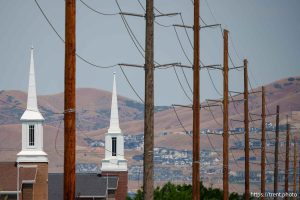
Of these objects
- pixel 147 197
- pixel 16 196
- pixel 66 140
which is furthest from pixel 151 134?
pixel 16 196

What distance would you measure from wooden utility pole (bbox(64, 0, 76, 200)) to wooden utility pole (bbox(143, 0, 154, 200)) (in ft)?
28.0

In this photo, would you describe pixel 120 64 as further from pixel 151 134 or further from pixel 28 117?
pixel 28 117

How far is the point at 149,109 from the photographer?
40312 mm

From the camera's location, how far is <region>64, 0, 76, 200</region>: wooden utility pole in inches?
1238

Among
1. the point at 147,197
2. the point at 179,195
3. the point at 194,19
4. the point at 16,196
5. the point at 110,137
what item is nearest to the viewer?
the point at 147,197

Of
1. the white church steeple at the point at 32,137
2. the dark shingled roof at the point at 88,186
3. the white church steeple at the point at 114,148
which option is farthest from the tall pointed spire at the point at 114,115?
the white church steeple at the point at 32,137

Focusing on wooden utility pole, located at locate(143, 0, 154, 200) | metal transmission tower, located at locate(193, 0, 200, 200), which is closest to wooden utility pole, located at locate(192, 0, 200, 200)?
metal transmission tower, located at locate(193, 0, 200, 200)

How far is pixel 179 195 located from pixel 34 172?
70067 mm

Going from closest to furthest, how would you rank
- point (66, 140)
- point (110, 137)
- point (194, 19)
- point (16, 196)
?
point (66, 140)
point (194, 19)
point (16, 196)
point (110, 137)

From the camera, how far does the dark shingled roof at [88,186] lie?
173750mm

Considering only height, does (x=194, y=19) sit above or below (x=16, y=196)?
above

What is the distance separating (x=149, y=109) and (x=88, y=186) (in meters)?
137

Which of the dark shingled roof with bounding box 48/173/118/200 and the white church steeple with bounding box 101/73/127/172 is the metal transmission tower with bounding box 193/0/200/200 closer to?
the white church steeple with bounding box 101/73/127/172

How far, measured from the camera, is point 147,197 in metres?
40.0
